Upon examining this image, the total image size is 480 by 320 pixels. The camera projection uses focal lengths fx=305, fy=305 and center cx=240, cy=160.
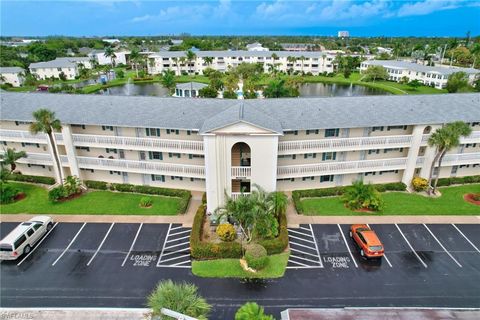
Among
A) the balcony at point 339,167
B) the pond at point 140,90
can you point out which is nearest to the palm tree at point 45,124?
the balcony at point 339,167

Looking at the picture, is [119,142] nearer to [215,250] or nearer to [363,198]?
[215,250]

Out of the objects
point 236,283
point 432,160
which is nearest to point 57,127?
point 236,283

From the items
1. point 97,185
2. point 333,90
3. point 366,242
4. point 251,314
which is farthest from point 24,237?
point 333,90

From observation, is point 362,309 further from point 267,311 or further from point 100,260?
point 100,260

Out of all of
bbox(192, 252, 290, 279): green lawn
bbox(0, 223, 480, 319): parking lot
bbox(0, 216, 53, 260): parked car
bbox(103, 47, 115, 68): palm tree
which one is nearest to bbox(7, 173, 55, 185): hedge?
bbox(0, 223, 480, 319): parking lot

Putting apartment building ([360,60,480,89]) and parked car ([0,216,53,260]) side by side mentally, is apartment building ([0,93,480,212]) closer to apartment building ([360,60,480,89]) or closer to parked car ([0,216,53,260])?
parked car ([0,216,53,260])

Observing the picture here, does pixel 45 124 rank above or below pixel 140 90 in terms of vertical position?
above
